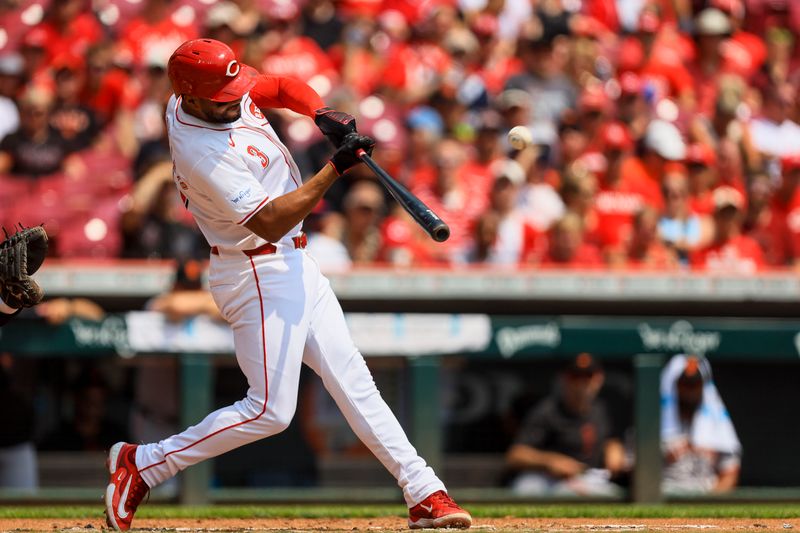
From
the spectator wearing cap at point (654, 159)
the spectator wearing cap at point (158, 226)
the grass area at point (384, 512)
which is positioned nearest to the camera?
the grass area at point (384, 512)

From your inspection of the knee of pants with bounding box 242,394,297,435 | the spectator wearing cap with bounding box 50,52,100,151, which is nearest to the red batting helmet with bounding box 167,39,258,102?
the knee of pants with bounding box 242,394,297,435

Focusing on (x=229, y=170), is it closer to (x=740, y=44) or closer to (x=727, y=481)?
(x=727, y=481)

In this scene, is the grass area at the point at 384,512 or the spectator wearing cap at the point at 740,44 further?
the spectator wearing cap at the point at 740,44

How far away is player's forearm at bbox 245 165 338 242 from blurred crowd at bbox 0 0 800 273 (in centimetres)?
281

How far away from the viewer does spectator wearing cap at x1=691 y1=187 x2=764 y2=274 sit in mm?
7875

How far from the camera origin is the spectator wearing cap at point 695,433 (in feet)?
21.3

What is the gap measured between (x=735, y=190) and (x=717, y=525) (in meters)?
4.04

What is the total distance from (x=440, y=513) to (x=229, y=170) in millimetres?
1391

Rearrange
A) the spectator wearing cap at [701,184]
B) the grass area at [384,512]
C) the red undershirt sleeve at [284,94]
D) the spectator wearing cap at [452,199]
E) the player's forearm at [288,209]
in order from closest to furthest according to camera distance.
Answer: the player's forearm at [288,209] → the red undershirt sleeve at [284,94] → the grass area at [384,512] → the spectator wearing cap at [452,199] → the spectator wearing cap at [701,184]

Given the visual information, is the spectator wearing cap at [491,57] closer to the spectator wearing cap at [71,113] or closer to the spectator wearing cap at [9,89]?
the spectator wearing cap at [71,113]

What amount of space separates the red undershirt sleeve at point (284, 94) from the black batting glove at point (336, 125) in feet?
0.64

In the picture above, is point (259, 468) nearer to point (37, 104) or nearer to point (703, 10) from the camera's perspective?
point (37, 104)

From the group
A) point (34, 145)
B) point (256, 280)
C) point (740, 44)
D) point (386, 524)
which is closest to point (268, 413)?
point (256, 280)

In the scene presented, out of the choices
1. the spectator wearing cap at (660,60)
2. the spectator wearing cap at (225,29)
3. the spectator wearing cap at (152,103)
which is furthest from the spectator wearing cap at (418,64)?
the spectator wearing cap at (152,103)
